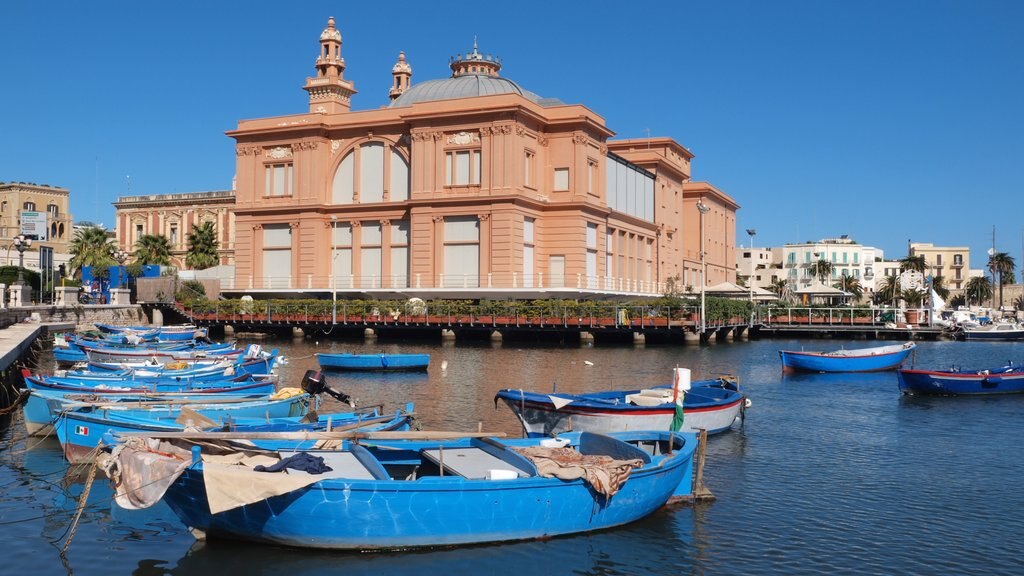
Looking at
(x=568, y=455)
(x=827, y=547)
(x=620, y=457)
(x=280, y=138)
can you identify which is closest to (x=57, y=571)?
(x=568, y=455)

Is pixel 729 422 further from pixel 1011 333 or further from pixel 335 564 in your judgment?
pixel 1011 333

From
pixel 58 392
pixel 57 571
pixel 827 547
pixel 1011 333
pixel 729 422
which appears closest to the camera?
pixel 57 571

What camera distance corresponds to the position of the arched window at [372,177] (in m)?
75.5

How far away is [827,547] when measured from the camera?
16.4 m

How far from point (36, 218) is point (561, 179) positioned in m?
72.0

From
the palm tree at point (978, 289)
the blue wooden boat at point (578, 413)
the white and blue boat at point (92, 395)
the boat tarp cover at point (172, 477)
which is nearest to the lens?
the boat tarp cover at point (172, 477)

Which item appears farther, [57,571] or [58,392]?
[58,392]

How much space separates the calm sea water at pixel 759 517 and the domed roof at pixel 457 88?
52.6 metres

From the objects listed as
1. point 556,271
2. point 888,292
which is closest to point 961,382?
point 556,271

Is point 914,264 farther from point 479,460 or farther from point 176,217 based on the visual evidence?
point 479,460

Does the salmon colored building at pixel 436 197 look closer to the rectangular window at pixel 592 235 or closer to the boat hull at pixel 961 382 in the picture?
the rectangular window at pixel 592 235

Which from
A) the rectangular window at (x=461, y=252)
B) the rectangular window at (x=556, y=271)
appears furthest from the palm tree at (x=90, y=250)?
the rectangular window at (x=556, y=271)

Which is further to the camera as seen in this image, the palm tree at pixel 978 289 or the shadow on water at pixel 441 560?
the palm tree at pixel 978 289

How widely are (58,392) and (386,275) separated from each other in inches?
2015
